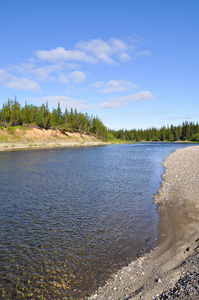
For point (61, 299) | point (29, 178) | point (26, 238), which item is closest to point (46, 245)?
point (26, 238)

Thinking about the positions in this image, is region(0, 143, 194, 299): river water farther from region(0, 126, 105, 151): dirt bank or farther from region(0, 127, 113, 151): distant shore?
region(0, 126, 105, 151): dirt bank

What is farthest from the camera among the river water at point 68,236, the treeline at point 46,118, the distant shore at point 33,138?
the treeline at point 46,118

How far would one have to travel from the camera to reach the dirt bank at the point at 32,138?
73.9 m

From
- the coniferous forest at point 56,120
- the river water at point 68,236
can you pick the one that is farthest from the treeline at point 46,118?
the river water at point 68,236

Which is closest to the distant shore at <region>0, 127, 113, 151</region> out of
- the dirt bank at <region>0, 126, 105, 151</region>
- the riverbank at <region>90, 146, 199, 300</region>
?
the dirt bank at <region>0, 126, 105, 151</region>

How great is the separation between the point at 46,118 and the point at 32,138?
24.8 m

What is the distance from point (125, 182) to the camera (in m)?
22.0

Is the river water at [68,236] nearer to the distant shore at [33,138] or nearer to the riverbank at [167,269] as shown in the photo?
the riverbank at [167,269]

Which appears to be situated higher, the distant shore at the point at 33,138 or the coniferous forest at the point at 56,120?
the coniferous forest at the point at 56,120

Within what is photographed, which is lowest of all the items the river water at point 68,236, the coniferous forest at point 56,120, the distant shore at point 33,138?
A: the river water at point 68,236

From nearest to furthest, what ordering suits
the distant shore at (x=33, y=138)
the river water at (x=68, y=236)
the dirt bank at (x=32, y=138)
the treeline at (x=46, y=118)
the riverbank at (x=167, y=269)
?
the riverbank at (x=167, y=269)
the river water at (x=68, y=236)
the distant shore at (x=33, y=138)
the dirt bank at (x=32, y=138)
the treeline at (x=46, y=118)

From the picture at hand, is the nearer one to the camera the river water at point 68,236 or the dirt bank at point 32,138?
the river water at point 68,236

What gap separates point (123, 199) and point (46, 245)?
821 centimetres

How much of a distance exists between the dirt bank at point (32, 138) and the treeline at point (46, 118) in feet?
16.8
